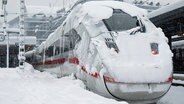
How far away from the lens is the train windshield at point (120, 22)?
10703 millimetres

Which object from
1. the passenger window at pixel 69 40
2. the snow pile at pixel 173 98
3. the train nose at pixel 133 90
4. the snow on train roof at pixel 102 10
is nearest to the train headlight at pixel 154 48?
the train nose at pixel 133 90

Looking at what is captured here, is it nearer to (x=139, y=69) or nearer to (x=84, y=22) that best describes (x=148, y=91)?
(x=139, y=69)

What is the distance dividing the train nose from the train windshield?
6.29 feet

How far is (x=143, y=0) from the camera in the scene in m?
69.9

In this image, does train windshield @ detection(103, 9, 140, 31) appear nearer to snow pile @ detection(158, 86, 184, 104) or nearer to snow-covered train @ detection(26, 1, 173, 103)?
snow-covered train @ detection(26, 1, 173, 103)

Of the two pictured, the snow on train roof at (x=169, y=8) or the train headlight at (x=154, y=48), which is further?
the snow on train roof at (x=169, y=8)

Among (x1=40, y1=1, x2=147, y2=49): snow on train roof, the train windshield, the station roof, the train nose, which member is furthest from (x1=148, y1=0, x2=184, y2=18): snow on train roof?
the train nose

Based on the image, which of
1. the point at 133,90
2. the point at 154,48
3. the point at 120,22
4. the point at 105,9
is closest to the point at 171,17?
the point at 105,9

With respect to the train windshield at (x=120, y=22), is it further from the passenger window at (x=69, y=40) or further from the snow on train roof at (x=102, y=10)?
the passenger window at (x=69, y=40)

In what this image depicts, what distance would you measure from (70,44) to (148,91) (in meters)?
4.83

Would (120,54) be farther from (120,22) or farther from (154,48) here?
(120,22)

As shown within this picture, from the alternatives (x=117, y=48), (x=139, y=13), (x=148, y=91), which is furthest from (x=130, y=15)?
(x=148, y=91)

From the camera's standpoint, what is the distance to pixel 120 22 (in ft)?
35.8

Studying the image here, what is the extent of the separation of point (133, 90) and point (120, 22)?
2496 mm
